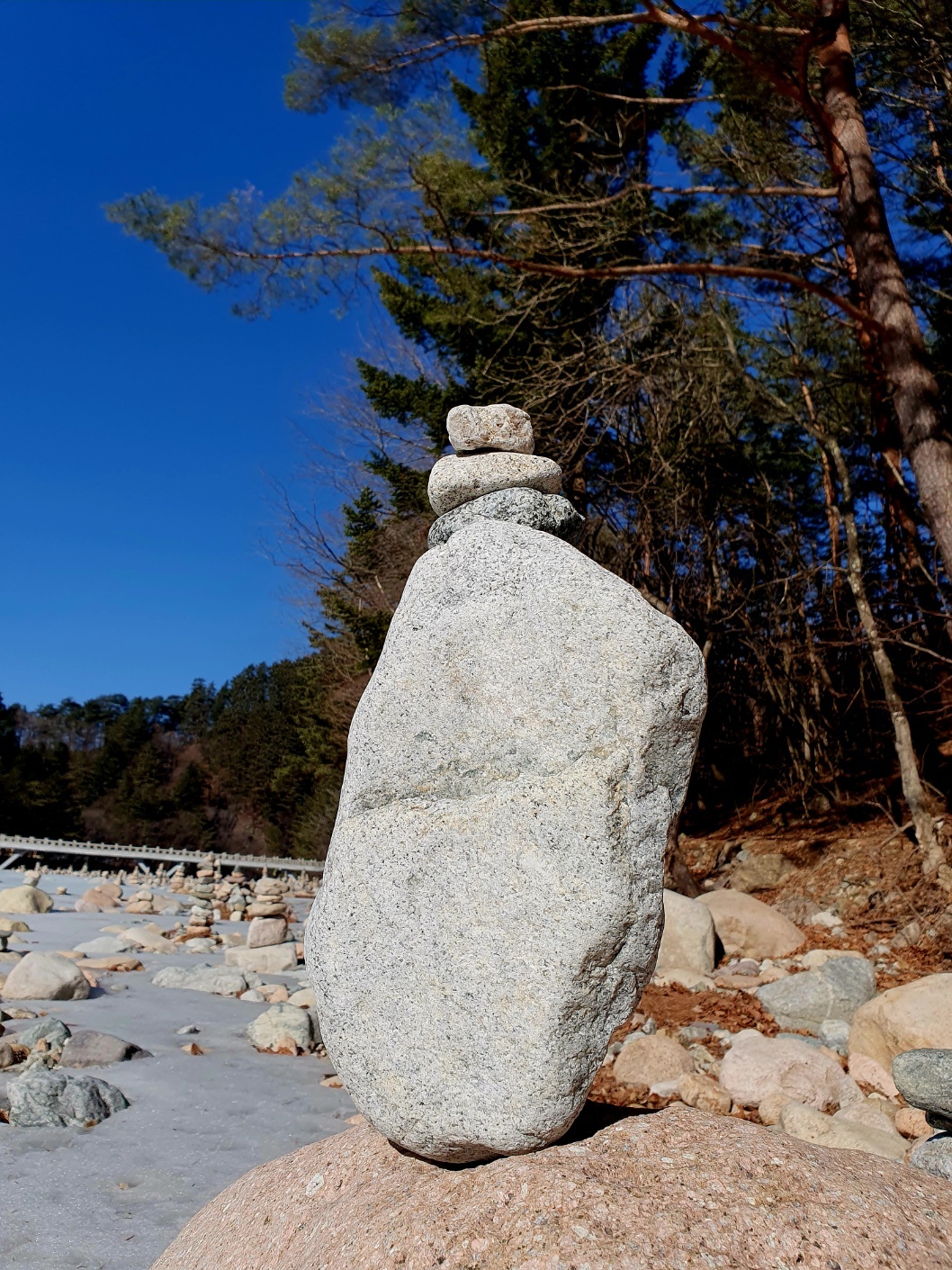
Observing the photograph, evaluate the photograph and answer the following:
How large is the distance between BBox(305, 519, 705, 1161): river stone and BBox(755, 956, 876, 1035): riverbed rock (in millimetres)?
4228

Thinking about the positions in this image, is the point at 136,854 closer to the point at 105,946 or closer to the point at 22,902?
the point at 22,902

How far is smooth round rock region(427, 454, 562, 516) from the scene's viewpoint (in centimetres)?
360

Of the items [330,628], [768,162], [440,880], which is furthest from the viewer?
[330,628]

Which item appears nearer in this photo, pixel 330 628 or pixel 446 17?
pixel 446 17

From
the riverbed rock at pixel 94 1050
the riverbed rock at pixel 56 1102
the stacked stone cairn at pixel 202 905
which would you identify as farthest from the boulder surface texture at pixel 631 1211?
the stacked stone cairn at pixel 202 905

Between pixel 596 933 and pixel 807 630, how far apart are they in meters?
8.54

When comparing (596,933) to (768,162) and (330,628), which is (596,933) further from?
(330,628)

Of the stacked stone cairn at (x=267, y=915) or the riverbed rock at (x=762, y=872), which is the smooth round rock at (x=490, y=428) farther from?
the stacked stone cairn at (x=267, y=915)

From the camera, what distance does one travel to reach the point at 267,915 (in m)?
14.6

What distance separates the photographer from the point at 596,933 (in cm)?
274

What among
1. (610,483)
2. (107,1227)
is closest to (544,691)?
(107,1227)

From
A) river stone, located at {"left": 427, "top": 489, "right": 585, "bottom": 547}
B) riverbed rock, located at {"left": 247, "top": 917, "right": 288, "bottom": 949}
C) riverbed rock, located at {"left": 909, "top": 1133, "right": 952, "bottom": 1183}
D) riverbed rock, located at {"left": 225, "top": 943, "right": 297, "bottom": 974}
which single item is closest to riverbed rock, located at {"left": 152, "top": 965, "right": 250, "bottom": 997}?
riverbed rock, located at {"left": 225, "top": 943, "right": 297, "bottom": 974}

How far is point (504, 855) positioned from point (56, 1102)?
327 cm

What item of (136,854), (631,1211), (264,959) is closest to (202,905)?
(264,959)
